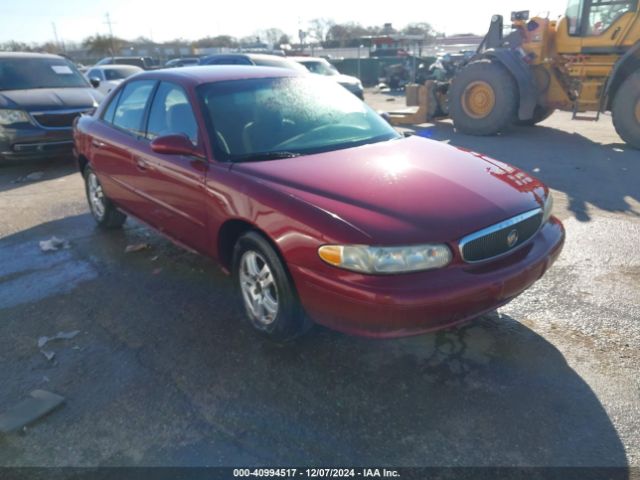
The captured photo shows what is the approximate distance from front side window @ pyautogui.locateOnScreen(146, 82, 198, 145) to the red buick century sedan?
0.01 m

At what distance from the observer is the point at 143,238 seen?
4.94 metres

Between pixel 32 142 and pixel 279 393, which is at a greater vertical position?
pixel 32 142

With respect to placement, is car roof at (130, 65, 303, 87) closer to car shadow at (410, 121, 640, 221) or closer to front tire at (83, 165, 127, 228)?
front tire at (83, 165, 127, 228)

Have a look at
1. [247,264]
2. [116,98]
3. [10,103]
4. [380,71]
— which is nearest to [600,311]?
[247,264]

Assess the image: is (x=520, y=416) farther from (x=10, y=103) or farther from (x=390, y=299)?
(x=10, y=103)

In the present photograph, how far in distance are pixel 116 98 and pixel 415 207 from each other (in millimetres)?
3369

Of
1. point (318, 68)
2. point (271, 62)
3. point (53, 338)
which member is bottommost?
point (53, 338)

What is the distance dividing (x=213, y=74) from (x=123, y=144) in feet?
3.54

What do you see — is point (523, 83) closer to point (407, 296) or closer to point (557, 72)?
point (557, 72)

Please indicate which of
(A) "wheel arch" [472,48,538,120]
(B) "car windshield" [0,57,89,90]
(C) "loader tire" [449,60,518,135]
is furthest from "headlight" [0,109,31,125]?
(A) "wheel arch" [472,48,538,120]

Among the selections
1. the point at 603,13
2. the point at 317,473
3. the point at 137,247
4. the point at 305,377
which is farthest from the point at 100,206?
the point at 603,13

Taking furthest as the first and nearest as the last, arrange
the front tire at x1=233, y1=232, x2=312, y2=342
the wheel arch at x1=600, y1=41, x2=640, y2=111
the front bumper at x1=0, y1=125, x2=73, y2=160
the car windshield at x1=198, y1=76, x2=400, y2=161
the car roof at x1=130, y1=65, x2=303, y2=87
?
the wheel arch at x1=600, y1=41, x2=640, y2=111 → the front bumper at x1=0, y1=125, x2=73, y2=160 → the car roof at x1=130, y1=65, x2=303, y2=87 → the car windshield at x1=198, y1=76, x2=400, y2=161 → the front tire at x1=233, y1=232, x2=312, y2=342

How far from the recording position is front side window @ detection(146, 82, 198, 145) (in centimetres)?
340

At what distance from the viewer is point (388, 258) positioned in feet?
7.70
